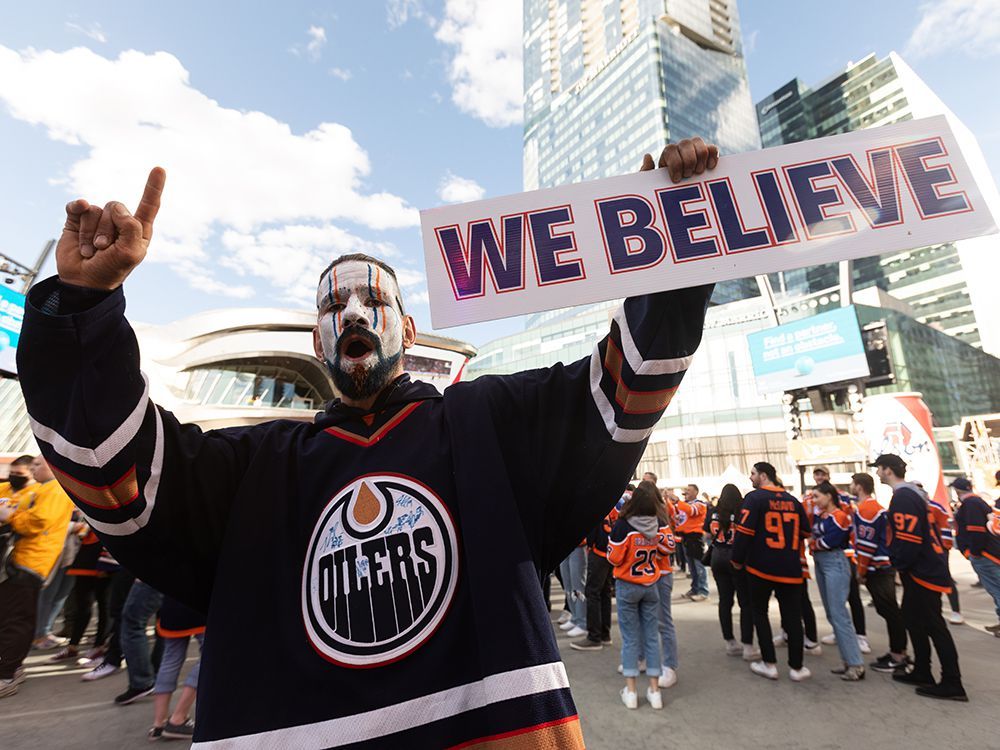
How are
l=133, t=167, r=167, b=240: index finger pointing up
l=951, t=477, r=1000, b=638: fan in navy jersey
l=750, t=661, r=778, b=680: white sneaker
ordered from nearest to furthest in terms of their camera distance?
l=133, t=167, r=167, b=240: index finger pointing up → l=750, t=661, r=778, b=680: white sneaker → l=951, t=477, r=1000, b=638: fan in navy jersey

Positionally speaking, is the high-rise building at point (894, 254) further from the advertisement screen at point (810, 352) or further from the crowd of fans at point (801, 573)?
the crowd of fans at point (801, 573)

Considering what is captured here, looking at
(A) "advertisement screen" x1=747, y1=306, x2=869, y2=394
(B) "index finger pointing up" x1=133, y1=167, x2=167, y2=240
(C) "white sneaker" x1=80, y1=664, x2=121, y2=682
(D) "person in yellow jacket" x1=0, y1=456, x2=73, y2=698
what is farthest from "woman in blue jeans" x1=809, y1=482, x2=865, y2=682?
(A) "advertisement screen" x1=747, y1=306, x2=869, y2=394

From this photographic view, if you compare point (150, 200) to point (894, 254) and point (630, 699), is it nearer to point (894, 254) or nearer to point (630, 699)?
point (630, 699)

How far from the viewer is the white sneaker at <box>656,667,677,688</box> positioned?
5199mm

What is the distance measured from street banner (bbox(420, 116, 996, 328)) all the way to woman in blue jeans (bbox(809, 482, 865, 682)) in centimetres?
529

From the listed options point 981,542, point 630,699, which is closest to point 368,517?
point 630,699

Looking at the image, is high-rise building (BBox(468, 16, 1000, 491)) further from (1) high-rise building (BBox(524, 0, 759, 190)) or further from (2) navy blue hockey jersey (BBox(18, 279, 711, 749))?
(2) navy blue hockey jersey (BBox(18, 279, 711, 749))

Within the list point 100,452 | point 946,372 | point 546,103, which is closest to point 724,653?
point 100,452

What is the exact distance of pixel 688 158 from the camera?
1640 millimetres

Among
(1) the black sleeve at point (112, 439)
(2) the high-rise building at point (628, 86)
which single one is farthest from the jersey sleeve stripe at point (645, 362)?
(2) the high-rise building at point (628, 86)

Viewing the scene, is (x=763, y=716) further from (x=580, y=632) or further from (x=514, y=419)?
(x=514, y=419)

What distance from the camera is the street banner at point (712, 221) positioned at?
5.30ft

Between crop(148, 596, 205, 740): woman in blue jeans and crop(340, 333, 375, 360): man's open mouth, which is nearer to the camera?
crop(340, 333, 375, 360): man's open mouth

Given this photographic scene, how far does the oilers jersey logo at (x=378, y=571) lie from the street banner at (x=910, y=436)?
25282mm
